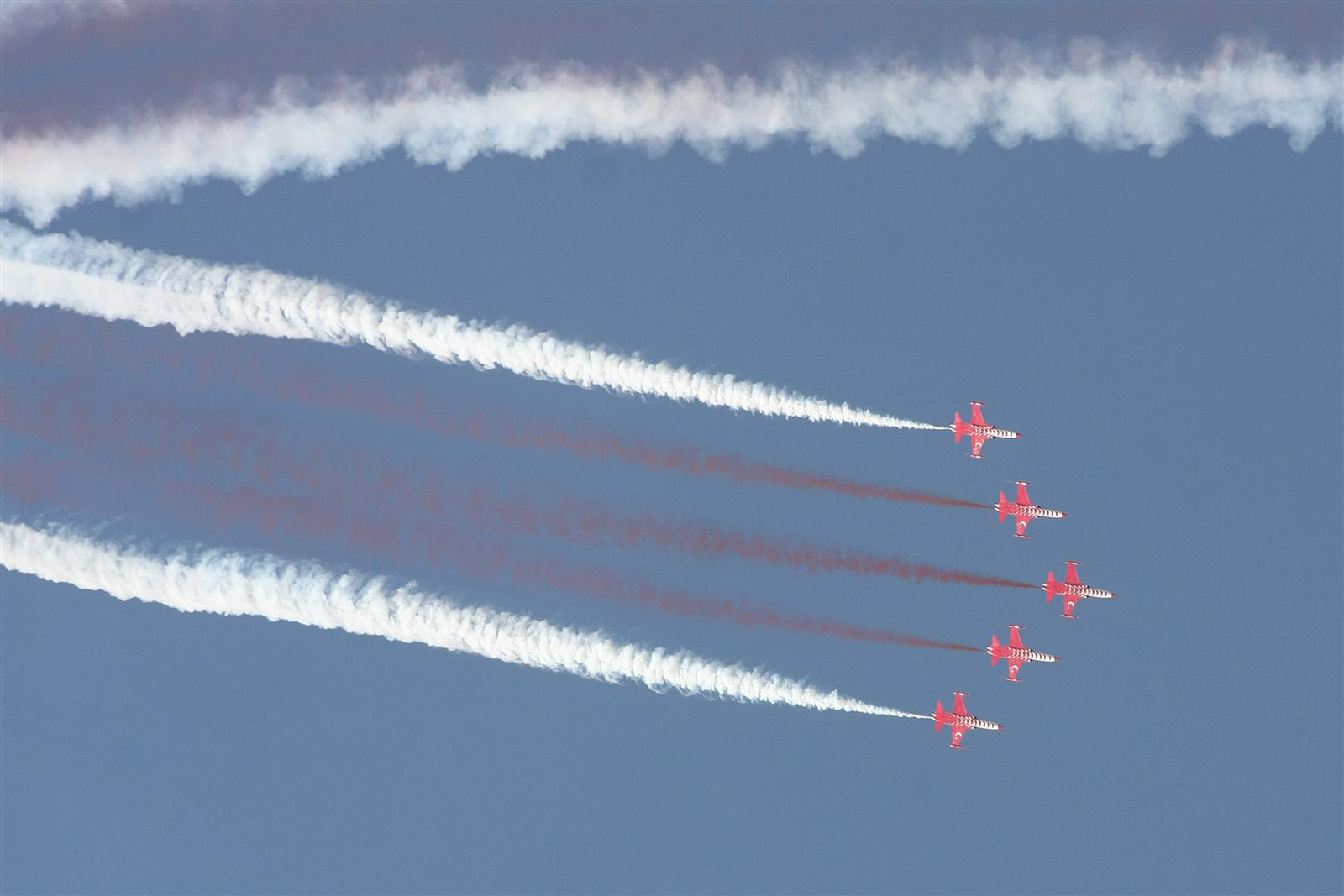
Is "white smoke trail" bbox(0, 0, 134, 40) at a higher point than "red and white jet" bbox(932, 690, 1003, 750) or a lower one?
higher

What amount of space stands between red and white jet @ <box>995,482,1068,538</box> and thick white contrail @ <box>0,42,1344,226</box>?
8.27 metres

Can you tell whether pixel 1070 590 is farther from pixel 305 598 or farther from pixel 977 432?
pixel 305 598

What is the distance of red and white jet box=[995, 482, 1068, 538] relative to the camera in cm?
3903

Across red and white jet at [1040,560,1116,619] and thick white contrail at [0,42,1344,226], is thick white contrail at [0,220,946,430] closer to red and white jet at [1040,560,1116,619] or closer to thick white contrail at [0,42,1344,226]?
thick white contrail at [0,42,1344,226]

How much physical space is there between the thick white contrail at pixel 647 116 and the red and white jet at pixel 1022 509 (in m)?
8.27

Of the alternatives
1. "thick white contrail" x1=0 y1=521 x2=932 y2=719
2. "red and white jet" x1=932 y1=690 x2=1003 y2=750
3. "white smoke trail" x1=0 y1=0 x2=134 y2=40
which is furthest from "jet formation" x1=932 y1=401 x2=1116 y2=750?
"white smoke trail" x1=0 y1=0 x2=134 y2=40

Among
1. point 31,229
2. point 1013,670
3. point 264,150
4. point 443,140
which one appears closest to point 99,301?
point 31,229

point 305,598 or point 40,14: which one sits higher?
point 40,14

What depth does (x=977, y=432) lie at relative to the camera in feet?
124

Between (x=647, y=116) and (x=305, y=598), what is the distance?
1012 cm

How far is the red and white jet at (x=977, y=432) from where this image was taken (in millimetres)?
37875

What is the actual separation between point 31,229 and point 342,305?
211 inches

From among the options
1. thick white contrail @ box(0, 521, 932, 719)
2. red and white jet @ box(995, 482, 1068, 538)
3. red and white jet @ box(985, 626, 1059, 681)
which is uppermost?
red and white jet @ box(995, 482, 1068, 538)

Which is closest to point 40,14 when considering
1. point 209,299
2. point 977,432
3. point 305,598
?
point 209,299
